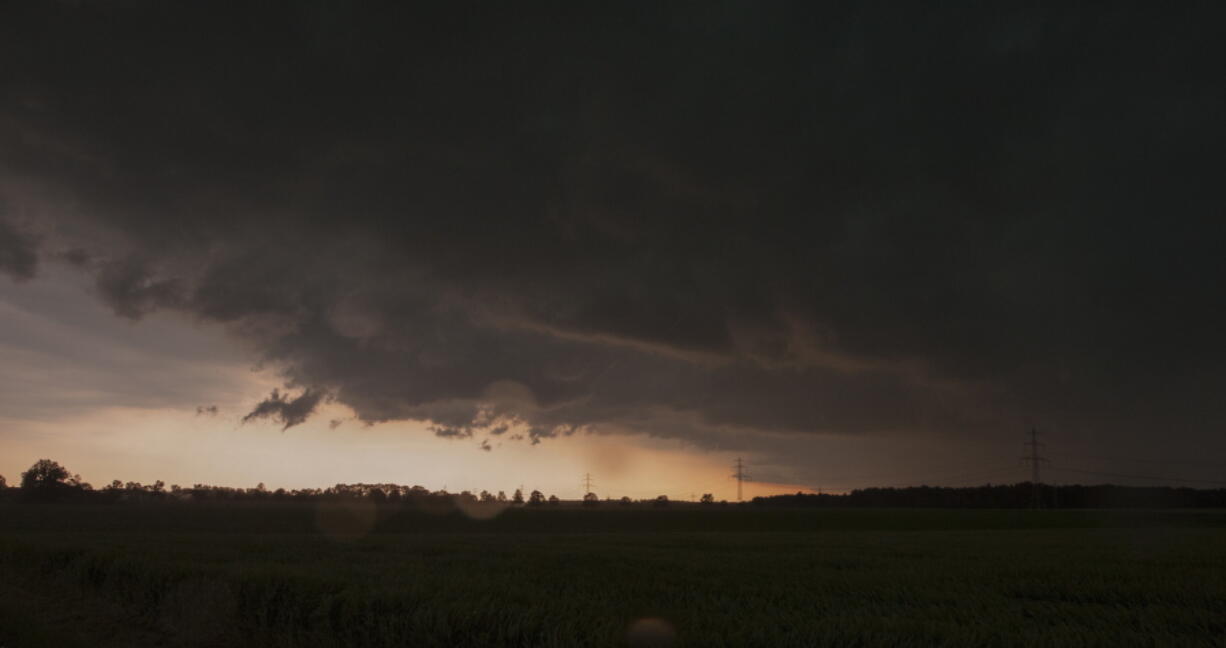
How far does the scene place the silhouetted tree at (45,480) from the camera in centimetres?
16412

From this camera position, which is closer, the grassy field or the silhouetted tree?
the grassy field

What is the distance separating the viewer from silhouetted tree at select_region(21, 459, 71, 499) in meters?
164

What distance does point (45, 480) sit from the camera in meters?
168

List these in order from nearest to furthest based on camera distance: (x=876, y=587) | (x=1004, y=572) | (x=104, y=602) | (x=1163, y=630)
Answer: (x=1163, y=630) → (x=876, y=587) → (x=104, y=602) → (x=1004, y=572)

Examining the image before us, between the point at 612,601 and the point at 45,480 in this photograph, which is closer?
the point at 612,601

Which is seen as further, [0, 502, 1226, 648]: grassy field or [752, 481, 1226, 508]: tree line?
[752, 481, 1226, 508]: tree line

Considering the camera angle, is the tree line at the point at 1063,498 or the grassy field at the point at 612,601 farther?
the tree line at the point at 1063,498

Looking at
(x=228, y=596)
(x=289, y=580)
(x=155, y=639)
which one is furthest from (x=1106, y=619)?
(x=155, y=639)

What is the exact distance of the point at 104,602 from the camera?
52.7 feet

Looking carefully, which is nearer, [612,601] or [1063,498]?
[612,601]

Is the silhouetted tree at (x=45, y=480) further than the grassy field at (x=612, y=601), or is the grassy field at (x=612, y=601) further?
the silhouetted tree at (x=45, y=480)

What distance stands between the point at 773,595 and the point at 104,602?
1474 cm

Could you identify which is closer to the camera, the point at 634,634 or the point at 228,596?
the point at 634,634

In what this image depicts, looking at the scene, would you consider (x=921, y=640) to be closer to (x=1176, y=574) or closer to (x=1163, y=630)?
(x=1163, y=630)
